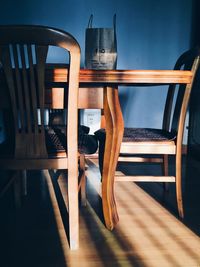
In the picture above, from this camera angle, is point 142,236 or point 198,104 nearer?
point 142,236

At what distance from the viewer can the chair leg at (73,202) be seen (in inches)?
42.5

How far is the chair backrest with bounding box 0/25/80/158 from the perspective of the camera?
880 millimetres

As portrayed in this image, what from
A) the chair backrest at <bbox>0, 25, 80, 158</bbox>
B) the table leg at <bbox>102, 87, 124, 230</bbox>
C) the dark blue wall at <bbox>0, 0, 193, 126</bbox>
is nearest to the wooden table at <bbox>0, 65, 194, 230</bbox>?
the table leg at <bbox>102, 87, 124, 230</bbox>

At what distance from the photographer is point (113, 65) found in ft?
4.65

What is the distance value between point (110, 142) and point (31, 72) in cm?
46

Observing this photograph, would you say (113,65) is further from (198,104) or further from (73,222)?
(198,104)

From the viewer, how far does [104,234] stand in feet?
4.07

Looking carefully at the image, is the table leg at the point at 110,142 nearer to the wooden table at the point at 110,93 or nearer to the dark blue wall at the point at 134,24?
the wooden table at the point at 110,93

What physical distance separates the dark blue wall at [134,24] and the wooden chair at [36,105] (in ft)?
5.61

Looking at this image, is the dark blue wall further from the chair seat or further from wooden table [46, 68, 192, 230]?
wooden table [46, 68, 192, 230]

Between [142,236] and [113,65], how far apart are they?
33.6 inches

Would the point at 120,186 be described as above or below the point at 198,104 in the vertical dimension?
below

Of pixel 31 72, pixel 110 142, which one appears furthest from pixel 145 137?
pixel 31 72

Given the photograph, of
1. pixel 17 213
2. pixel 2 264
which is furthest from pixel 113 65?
pixel 2 264
